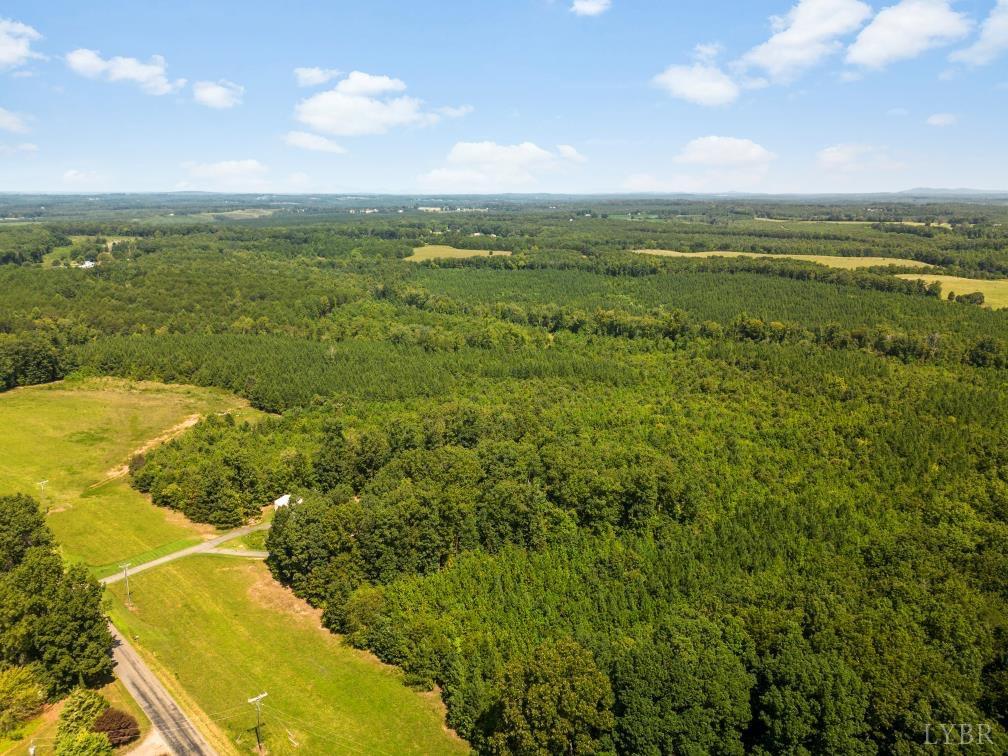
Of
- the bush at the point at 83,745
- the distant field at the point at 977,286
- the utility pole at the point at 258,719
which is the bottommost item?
the utility pole at the point at 258,719

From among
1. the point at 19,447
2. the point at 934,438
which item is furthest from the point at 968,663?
the point at 19,447

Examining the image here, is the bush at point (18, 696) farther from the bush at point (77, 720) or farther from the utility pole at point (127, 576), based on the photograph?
the utility pole at point (127, 576)

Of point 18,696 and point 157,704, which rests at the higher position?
point 18,696

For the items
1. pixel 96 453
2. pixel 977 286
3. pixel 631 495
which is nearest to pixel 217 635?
pixel 631 495

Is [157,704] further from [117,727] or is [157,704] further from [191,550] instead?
[191,550]

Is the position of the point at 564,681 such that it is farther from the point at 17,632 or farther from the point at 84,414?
the point at 84,414

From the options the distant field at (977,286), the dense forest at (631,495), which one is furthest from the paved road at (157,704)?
the distant field at (977,286)
